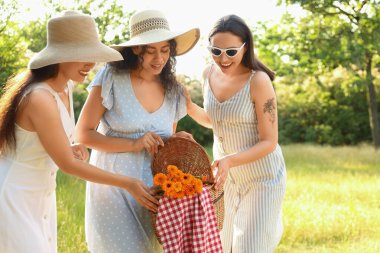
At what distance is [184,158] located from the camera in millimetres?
3633

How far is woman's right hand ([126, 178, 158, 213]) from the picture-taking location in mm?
3404

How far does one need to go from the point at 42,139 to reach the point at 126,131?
2.26ft

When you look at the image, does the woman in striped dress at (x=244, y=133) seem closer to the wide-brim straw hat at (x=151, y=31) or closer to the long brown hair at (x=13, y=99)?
the wide-brim straw hat at (x=151, y=31)

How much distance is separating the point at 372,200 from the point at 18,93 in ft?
23.8

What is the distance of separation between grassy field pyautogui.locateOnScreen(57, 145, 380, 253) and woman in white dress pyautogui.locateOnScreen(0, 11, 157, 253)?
9.05ft

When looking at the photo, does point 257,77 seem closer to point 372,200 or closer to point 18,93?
point 18,93

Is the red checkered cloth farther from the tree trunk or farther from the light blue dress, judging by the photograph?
the tree trunk

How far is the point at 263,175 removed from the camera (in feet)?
13.8

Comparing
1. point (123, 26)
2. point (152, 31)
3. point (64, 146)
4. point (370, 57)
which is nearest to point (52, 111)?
point (64, 146)

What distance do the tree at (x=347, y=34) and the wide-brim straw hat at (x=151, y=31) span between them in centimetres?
1264

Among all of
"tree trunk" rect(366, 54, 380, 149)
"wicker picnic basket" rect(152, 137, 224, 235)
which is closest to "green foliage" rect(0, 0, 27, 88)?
"wicker picnic basket" rect(152, 137, 224, 235)

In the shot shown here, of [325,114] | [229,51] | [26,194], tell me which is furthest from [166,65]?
[325,114]

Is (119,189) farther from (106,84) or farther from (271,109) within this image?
(271,109)

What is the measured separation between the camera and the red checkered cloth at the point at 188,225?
3477 millimetres
